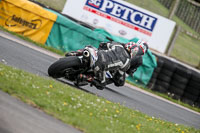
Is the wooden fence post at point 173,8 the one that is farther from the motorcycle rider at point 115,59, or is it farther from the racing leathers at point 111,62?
the racing leathers at point 111,62

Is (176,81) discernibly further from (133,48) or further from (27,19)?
(133,48)

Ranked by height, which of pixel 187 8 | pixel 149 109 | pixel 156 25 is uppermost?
pixel 187 8

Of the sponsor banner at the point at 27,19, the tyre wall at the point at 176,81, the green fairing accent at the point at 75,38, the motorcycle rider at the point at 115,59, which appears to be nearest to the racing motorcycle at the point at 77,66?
the motorcycle rider at the point at 115,59

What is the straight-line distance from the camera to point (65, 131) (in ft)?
19.0

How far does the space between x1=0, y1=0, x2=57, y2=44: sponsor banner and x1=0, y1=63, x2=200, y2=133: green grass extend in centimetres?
844

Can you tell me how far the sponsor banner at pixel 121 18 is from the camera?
2142cm

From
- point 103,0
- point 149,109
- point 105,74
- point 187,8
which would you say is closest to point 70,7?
point 103,0

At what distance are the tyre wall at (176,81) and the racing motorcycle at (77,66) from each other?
8.77 m

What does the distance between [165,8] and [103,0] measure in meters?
4.17

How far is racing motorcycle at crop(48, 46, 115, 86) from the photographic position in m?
8.77

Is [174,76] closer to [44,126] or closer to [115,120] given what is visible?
[115,120]

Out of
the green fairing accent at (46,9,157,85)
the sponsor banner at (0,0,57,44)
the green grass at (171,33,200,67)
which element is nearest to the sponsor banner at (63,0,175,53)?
the green grass at (171,33,200,67)

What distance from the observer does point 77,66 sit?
29.3 feet

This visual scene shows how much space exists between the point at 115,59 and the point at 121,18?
12.5 m
